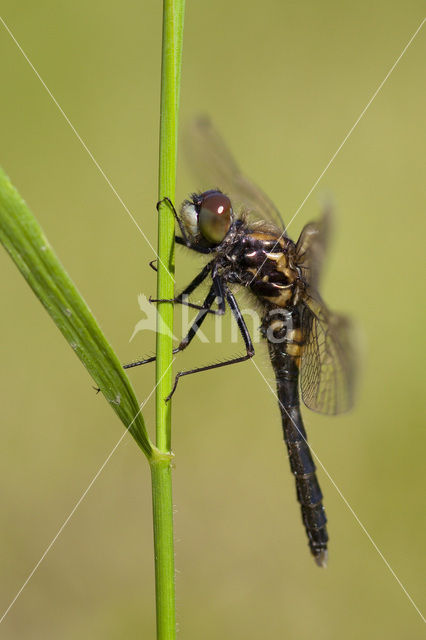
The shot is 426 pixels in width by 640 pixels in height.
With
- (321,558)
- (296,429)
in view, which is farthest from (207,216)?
(321,558)

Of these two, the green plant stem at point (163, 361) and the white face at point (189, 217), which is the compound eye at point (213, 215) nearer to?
the white face at point (189, 217)


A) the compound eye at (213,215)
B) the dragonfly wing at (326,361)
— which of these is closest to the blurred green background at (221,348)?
the dragonfly wing at (326,361)

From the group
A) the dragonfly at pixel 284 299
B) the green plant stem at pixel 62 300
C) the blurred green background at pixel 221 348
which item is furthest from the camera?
the blurred green background at pixel 221 348

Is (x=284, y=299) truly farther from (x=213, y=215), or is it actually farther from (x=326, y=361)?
(x=213, y=215)

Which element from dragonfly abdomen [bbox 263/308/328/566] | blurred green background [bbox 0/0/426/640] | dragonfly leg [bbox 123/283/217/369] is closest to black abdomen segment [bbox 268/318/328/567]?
dragonfly abdomen [bbox 263/308/328/566]

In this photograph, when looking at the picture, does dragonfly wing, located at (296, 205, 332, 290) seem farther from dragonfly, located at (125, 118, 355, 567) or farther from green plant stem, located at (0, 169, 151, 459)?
green plant stem, located at (0, 169, 151, 459)

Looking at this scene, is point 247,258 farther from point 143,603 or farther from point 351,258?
point 351,258
